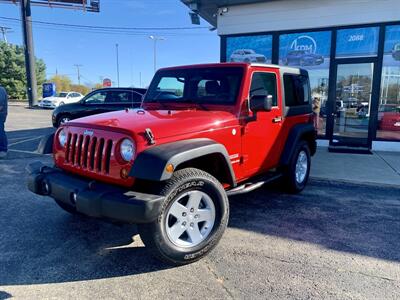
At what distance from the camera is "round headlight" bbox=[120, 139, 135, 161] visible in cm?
300

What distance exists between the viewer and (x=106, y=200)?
2.81 meters

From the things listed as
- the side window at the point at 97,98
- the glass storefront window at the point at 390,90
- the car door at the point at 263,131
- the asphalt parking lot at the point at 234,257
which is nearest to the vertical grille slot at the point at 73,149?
the asphalt parking lot at the point at 234,257

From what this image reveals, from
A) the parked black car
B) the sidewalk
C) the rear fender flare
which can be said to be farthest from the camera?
the parked black car

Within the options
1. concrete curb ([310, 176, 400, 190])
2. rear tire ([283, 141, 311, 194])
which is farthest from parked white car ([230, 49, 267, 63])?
rear tire ([283, 141, 311, 194])

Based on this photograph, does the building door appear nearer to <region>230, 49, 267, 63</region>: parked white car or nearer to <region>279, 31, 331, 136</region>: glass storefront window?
<region>279, 31, 331, 136</region>: glass storefront window

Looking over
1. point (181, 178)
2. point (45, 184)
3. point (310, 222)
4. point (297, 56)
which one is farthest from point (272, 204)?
point (297, 56)

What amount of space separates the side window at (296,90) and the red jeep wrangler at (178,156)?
0.12 m

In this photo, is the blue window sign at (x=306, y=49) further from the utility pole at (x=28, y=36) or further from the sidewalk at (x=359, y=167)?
the utility pole at (x=28, y=36)

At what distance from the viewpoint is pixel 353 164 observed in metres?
7.42

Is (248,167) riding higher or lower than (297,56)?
lower

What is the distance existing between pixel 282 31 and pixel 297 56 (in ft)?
2.79

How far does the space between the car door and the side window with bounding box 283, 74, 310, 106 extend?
0.92 feet

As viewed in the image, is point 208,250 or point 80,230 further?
point 80,230

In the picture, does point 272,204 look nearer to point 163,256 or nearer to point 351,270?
point 351,270
